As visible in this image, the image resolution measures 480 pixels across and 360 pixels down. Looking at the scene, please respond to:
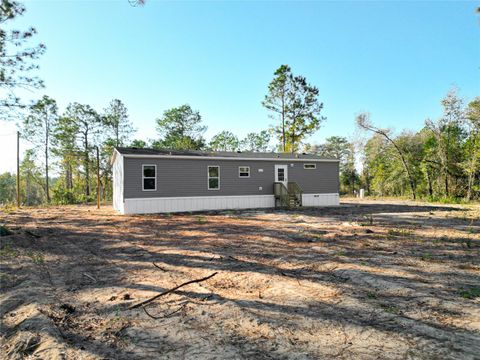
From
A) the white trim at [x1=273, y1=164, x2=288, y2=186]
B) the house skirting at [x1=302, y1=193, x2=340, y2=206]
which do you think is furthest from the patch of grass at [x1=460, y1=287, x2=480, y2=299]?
the house skirting at [x1=302, y1=193, x2=340, y2=206]

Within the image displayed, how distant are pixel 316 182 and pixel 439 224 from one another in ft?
27.8

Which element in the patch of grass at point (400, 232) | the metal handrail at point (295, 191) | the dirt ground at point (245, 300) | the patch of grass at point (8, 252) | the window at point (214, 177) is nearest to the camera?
the dirt ground at point (245, 300)

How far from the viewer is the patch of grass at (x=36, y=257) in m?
5.19

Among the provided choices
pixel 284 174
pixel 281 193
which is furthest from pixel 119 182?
pixel 284 174

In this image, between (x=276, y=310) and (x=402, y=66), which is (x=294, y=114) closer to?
(x=402, y=66)

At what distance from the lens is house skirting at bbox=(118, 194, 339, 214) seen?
13.6 metres

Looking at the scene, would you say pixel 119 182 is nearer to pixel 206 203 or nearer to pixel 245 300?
pixel 206 203

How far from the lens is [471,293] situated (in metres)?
3.48

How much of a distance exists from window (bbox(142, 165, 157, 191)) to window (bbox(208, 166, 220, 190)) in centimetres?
300

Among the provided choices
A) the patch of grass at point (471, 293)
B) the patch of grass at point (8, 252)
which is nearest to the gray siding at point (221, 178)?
the patch of grass at point (8, 252)

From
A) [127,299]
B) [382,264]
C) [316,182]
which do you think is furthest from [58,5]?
[316,182]

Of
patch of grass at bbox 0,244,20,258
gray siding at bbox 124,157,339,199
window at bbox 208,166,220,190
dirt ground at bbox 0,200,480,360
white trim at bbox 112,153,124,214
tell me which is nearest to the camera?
dirt ground at bbox 0,200,480,360

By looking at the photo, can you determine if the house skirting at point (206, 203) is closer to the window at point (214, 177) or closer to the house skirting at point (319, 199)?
the house skirting at point (319, 199)

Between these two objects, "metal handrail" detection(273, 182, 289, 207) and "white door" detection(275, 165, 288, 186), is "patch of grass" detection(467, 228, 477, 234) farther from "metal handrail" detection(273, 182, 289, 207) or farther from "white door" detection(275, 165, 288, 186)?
"white door" detection(275, 165, 288, 186)
